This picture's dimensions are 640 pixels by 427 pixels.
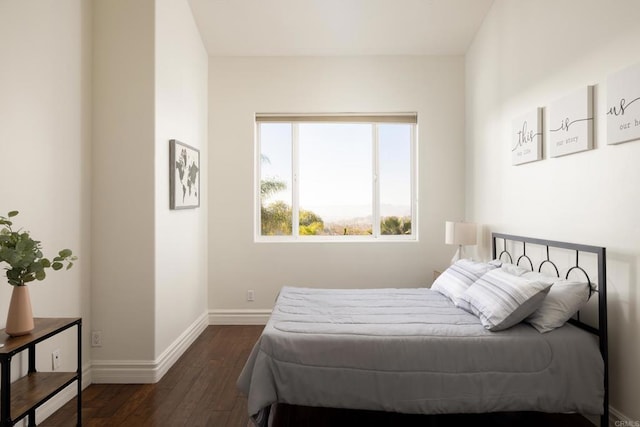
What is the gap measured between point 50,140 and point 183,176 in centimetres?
121

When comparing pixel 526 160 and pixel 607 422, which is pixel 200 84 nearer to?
pixel 526 160

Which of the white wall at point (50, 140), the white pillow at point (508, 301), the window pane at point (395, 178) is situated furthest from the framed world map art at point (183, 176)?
the white pillow at point (508, 301)

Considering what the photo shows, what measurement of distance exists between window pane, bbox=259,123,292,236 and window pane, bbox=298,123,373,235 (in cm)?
17

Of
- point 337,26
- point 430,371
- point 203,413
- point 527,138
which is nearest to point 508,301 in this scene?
point 430,371

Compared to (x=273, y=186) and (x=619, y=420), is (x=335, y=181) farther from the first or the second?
(x=619, y=420)

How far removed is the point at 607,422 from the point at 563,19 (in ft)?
8.12

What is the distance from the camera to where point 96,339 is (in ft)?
9.69

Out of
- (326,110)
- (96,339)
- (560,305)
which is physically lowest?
(96,339)

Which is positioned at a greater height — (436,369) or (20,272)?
(20,272)

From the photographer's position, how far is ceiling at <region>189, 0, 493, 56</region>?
3875mm

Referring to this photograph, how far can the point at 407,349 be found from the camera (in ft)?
7.12

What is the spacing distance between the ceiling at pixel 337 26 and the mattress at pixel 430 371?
3161mm

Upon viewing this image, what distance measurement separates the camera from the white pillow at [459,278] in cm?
292

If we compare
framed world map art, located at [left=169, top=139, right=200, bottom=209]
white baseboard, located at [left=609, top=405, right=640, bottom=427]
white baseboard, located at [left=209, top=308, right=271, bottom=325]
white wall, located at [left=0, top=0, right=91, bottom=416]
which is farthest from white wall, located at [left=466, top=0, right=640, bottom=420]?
white wall, located at [left=0, top=0, right=91, bottom=416]
